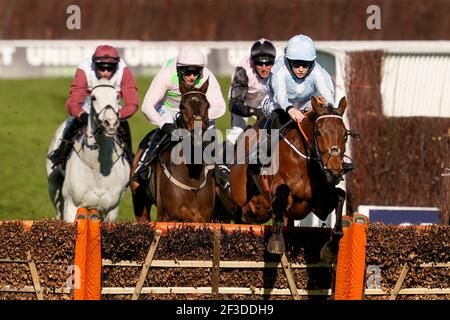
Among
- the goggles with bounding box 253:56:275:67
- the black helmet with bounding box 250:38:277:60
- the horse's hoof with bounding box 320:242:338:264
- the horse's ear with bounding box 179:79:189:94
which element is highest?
the black helmet with bounding box 250:38:277:60

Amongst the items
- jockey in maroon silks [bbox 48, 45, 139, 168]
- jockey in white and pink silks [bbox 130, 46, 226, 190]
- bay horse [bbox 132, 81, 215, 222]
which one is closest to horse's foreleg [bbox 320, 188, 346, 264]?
bay horse [bbox 132, 81, 215, 222]

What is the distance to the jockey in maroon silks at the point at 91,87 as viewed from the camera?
12414 millimetres

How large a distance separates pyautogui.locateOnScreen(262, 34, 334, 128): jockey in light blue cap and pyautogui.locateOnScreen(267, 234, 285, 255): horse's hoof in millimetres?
1209

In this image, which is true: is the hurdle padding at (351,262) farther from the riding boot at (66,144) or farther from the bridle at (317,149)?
the riding boot at (66,144)

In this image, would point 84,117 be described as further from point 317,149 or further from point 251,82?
point 317,149

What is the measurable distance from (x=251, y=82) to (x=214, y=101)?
3.52ft

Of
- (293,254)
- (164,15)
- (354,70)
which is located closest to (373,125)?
(354,70)

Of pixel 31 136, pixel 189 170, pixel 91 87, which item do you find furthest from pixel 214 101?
pixel 31 136

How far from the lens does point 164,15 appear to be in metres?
27.8

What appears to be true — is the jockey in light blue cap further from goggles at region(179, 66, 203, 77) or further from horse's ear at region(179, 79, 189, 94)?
goggles at region(179, 66, 203, 77)

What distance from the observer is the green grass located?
17.4m

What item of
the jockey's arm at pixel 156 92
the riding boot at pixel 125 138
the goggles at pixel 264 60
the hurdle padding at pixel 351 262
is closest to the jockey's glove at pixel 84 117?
the riding boot at pixel 125 138
